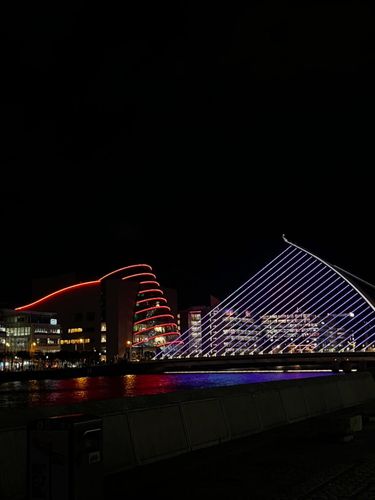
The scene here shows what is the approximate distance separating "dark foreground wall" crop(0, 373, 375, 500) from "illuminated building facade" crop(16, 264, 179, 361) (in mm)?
136288

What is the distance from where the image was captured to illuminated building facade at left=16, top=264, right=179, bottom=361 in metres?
155

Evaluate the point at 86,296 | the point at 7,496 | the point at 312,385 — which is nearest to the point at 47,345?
the point at 86,296

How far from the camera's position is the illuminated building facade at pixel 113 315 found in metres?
155

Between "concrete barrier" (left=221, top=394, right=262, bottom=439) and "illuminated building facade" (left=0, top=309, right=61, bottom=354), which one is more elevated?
"illuminated building facade" (left=0, top=309, right=61, bottom=354)

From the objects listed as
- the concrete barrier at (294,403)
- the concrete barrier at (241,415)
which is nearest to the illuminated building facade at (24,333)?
the concrete barrier at (294,403)

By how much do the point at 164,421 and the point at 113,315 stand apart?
146 m

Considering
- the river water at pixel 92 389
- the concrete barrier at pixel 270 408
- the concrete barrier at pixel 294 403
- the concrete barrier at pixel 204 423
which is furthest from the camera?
the river water at pixel 92 389

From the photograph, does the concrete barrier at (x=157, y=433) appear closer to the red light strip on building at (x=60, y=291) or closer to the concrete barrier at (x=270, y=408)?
the concrete barrier at (x=270, y=408)

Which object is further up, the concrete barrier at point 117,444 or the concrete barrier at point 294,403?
the concrete barrier at point 294,403

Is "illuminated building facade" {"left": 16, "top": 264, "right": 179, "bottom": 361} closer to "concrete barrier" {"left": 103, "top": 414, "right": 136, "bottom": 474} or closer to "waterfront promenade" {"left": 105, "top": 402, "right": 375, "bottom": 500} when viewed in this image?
"waterfront promenade" {"left": 105, "top": 402, "right": 375, "bottom": 500}

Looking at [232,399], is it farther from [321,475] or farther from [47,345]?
[47,345]

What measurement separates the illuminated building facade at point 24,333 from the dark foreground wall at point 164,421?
133 metres

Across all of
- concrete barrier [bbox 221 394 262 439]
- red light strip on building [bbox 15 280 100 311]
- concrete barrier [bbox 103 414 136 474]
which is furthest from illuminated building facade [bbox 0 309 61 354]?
concrete barrier [bbox 103 414 136 474]

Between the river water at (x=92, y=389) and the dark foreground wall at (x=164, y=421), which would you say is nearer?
the dark foreground wall at (x=164, y=421)
